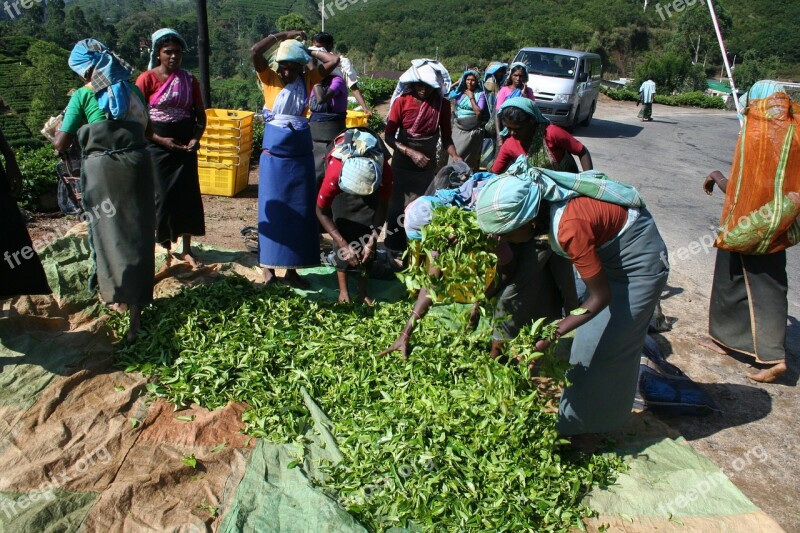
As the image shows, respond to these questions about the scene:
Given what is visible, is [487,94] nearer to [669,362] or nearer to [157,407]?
[669,362]

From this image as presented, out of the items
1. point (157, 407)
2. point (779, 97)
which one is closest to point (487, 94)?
point (779, 97)

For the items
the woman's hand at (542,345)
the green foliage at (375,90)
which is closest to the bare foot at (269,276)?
the woman's hand at (542,345)

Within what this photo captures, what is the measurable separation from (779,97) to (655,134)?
12548 millimetres

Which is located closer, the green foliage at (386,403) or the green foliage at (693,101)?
the green foliage at (386,403)

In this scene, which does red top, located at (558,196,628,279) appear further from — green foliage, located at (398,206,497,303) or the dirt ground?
the dirt ground

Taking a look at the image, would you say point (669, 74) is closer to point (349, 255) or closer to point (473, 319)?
point (349, 255)

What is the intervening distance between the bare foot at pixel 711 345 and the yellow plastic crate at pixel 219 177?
5054 millimetres

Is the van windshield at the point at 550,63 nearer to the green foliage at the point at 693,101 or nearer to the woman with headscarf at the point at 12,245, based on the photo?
the green foliage at the point at 693,101

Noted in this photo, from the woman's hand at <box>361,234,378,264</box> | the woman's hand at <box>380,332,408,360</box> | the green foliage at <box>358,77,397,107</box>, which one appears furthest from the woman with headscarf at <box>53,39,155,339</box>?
the green foliage at <box>358,77,397,107</box>

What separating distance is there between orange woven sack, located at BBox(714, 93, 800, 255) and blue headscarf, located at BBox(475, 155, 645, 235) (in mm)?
1713

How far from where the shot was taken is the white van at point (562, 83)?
551 inches

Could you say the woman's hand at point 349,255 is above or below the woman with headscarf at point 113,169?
below

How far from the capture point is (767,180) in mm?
4047

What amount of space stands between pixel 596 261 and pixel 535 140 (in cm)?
185
